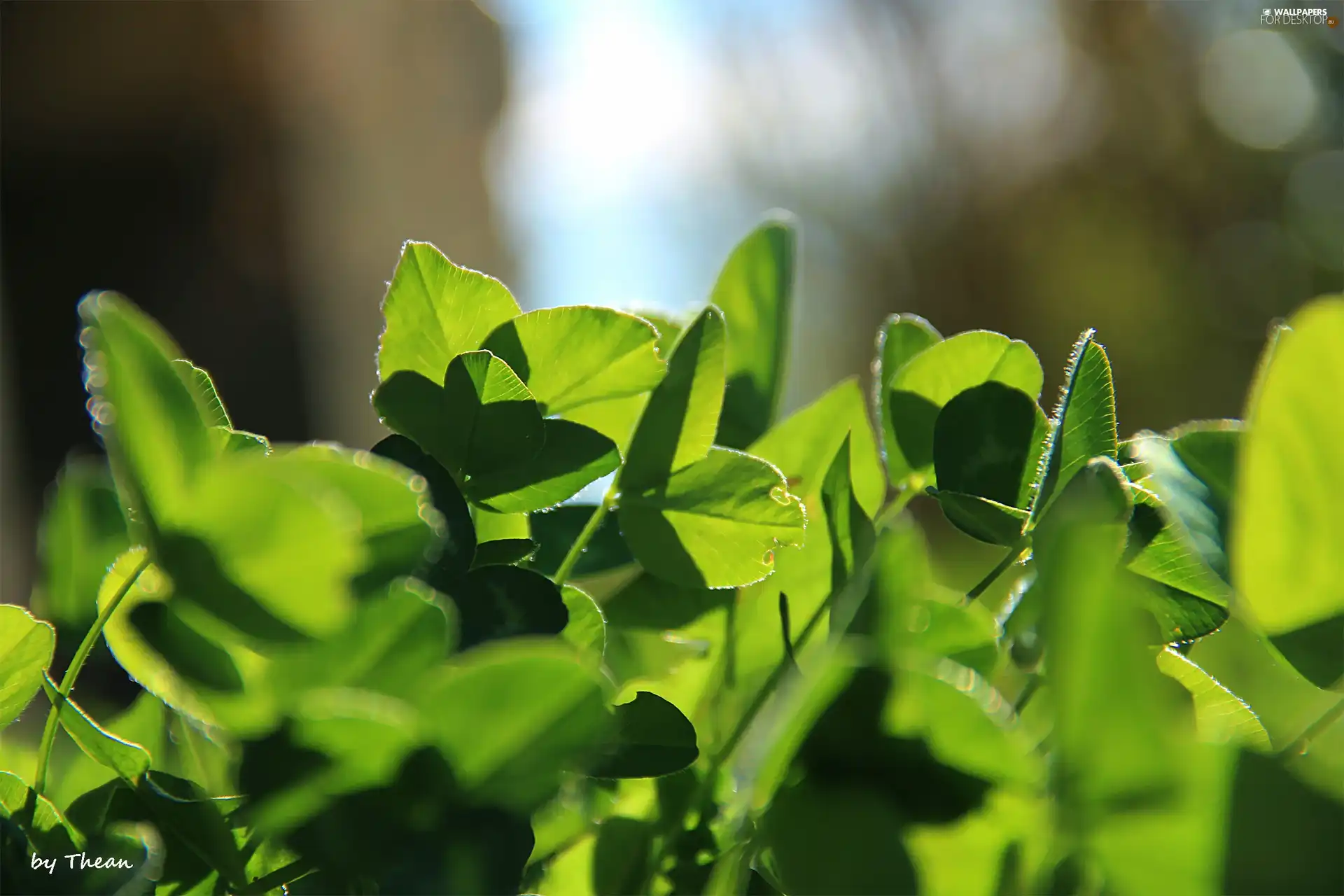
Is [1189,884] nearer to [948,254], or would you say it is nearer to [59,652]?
[59,652]

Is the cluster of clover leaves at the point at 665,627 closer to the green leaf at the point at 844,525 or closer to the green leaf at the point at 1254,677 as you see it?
the green leaf at the point at 844,525

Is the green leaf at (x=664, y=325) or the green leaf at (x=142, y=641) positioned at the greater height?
the green leaf at (x=664, y=325)

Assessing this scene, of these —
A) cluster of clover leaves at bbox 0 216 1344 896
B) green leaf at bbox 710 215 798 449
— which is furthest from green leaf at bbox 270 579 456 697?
green leaf at bbox 710 215 798 449

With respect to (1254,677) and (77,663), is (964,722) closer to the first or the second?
(77,663)

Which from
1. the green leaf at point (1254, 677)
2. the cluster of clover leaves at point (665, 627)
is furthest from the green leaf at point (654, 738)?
the green leaf at point (1254, 677)

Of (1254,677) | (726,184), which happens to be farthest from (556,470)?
(726,184)
